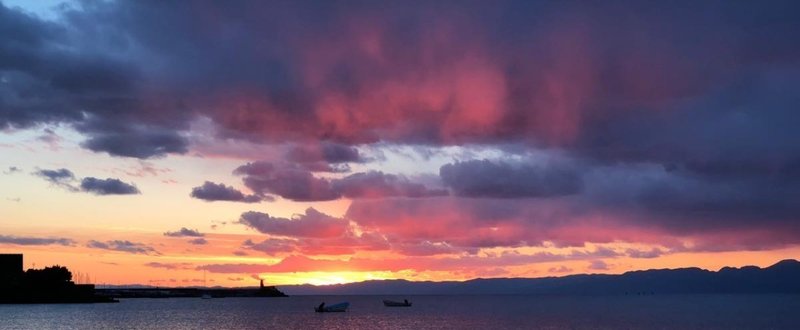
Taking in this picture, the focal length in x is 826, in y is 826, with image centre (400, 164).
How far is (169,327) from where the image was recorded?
530 ft

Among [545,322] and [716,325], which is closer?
[716,325]

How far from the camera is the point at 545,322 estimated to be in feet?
587

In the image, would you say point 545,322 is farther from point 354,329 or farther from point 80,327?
point 80,327

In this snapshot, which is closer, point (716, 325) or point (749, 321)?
point (716, 325)

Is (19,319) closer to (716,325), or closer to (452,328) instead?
(452,328)

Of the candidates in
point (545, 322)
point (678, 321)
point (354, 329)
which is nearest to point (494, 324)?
point (545, 322)

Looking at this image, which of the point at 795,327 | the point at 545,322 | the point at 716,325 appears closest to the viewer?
the point at 795,327

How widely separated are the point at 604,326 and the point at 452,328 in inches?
1189

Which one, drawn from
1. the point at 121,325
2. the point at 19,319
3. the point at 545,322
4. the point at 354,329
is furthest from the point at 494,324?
the point at 19,319

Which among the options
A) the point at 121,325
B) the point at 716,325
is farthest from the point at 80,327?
the point at 716,325

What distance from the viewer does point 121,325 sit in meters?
164

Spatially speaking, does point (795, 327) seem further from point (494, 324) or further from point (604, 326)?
point (494, 324)

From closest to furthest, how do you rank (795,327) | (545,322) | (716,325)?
(795,327) → (716,325) → (545,322)

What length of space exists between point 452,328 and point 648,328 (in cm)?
3740
